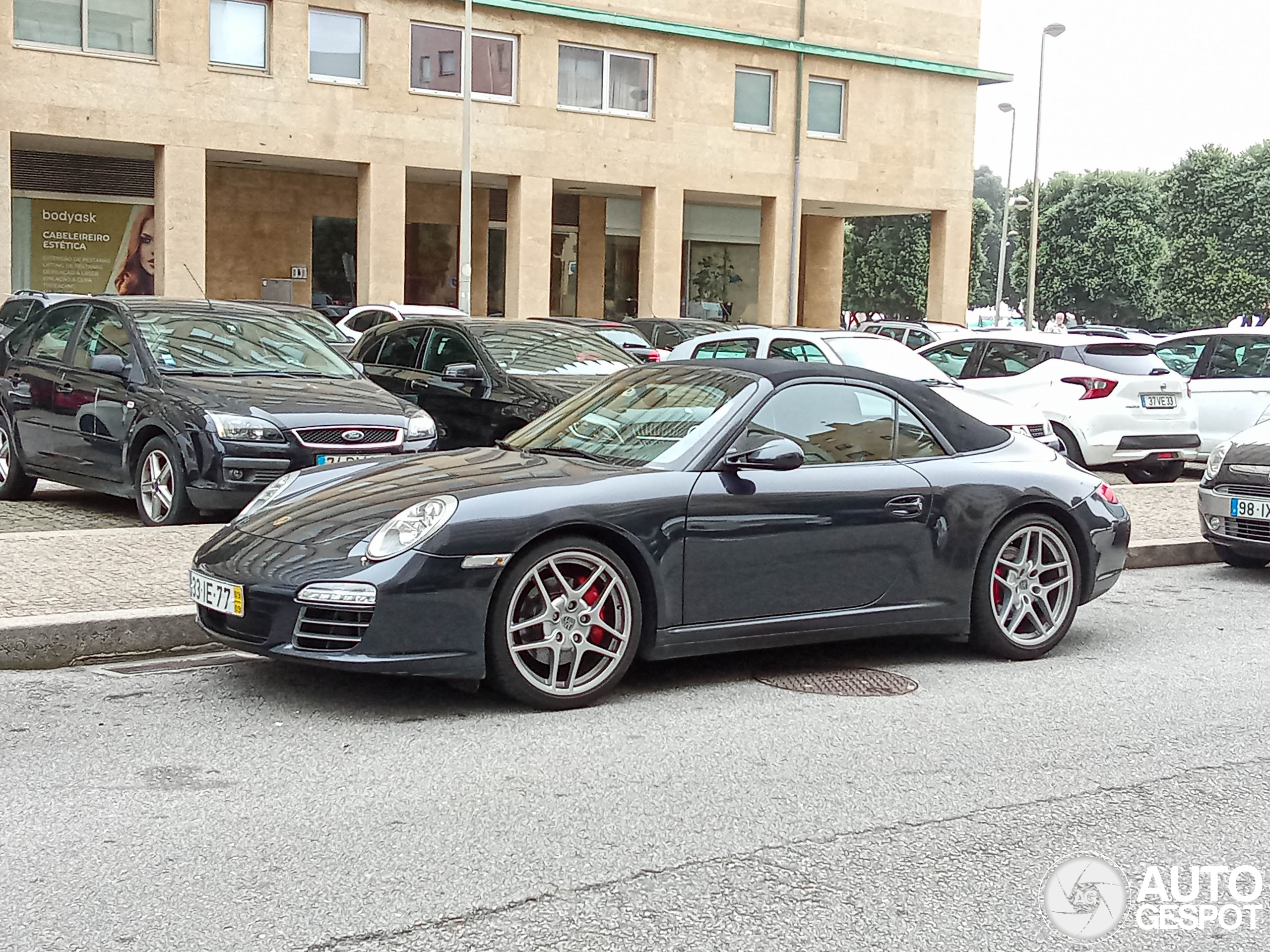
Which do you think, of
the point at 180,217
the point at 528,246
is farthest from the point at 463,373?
the point at 528,246

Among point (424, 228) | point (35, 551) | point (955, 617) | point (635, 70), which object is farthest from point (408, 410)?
point (424, 228)

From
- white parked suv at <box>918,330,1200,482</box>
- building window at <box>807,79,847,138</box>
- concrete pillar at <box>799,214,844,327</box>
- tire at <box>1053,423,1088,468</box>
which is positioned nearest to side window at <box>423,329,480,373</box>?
white parked suv at <box>918,330,1200,482</box>

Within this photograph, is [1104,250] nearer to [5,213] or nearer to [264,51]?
[264,51]

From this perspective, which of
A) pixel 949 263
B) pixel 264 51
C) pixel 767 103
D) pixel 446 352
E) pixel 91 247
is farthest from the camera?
pixel 949 263

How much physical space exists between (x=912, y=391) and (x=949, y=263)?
34.5m

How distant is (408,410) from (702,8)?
2787cm

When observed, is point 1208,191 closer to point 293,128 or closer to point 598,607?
point 293,128

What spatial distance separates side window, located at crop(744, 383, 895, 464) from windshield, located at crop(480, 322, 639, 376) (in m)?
6.33

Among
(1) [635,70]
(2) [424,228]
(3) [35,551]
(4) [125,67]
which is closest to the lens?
(3) [35,551]

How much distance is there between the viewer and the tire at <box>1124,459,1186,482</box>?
15812 mm

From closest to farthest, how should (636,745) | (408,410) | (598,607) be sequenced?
(636,745) < (598,607) < (408,410)

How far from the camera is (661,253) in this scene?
3691 cm

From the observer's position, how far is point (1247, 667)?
23.2ft

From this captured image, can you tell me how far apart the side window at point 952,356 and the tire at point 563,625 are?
9939 mm
